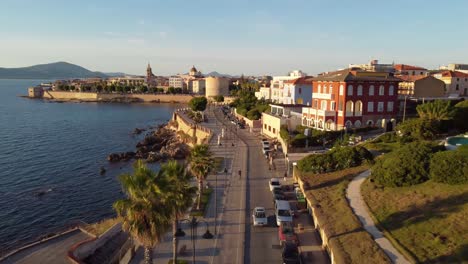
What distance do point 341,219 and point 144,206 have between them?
13.1 m

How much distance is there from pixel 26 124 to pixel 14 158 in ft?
149

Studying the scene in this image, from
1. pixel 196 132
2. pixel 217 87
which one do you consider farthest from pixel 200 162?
pixel 217 87

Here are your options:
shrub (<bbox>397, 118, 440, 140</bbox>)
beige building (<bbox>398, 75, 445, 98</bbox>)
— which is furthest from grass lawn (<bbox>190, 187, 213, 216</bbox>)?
beige building (<bbox>398, 75, 445, 98</bbox>)

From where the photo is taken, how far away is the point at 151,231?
55.7ft

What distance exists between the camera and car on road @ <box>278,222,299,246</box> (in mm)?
23188

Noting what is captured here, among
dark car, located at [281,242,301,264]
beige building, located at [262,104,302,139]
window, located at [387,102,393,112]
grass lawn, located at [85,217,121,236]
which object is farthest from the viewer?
beige building, located at [262,104,302,139]

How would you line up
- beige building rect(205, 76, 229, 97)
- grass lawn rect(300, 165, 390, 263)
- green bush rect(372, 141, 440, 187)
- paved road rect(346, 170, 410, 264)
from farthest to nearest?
1. beige building rect(205, 76, 229, 97)
2. green bush rect(372, 141, 440, 187)
3. grass lawn rect(300, 165, 390, 263)
4. paved road rect(346, 170, 410, 264)

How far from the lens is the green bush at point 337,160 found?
35219 mm

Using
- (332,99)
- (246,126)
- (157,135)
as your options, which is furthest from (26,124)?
(332,99)

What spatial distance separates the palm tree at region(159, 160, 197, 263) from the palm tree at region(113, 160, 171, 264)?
60 centimetres

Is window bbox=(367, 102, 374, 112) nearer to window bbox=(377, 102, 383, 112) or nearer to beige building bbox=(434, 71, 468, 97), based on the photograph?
window bbox=(377, 102, 383, 112)

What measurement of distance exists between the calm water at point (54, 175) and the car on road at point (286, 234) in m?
20.7

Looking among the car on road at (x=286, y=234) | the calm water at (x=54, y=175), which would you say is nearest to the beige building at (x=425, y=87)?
the calm water at (x=54, y=175)

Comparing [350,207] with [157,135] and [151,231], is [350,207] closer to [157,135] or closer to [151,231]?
[151,231]
